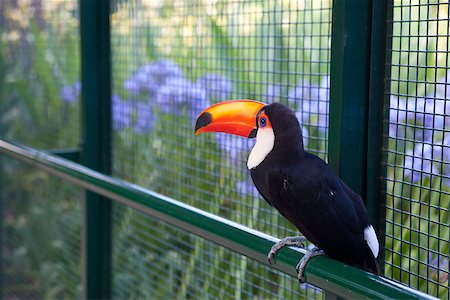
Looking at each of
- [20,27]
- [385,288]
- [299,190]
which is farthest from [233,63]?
[20,27]

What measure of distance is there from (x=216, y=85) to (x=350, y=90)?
2.63ft

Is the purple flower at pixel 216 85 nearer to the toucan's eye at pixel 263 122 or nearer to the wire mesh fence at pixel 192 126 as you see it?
the wire mesh fence at pixel 192 126

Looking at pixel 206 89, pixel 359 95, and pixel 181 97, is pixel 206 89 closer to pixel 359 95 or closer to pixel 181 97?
pixel 181 97

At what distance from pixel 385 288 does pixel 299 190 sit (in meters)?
0.31

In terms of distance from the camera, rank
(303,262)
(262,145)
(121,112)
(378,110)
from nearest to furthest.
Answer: (303,262) → (262,145) → (378,110) → (121,112)

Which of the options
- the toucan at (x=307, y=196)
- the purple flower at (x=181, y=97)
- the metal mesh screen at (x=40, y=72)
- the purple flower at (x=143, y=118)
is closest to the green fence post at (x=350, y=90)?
the toucan at (x=307, y=196)

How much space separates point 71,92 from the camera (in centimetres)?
326

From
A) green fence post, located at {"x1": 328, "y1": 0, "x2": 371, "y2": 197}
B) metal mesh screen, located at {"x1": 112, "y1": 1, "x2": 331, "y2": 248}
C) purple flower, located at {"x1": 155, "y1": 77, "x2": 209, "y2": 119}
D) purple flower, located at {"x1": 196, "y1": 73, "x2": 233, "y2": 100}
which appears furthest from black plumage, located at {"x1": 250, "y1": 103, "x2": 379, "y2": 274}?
purple flower, located at {"x1": 155, "y1": 77, "x2": 209, "y2": 119}

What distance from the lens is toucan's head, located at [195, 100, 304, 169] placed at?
147cm

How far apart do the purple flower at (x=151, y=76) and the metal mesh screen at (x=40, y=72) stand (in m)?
0.52

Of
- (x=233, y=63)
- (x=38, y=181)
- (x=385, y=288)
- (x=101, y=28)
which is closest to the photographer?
(x=385, y=288)

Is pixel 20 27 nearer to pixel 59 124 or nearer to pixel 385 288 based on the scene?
pixel 59 124

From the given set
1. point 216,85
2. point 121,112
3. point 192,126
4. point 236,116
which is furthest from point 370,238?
point 121,112

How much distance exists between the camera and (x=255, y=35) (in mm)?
2109
